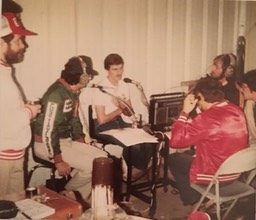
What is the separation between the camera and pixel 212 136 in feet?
5.66

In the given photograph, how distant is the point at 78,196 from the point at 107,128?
0.32 metres

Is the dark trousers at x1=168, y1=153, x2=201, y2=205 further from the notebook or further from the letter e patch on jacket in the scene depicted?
the notebook

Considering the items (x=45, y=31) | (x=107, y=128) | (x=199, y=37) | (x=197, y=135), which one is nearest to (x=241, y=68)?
(x=199, y=37)

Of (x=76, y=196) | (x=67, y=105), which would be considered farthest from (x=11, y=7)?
(x=76, y=196)

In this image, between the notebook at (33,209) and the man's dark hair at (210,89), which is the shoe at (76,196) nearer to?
the notebook at (33,209)

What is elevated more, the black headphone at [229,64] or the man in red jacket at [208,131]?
the black headphone at [229,64]

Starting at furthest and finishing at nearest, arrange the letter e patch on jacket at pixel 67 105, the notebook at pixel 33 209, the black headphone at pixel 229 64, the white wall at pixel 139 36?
the black headphone at pixel 229 64, the letter e patch on jacket at pixel 67 105, the white wall at pixel 139 36, the notebook at pixel 33 209

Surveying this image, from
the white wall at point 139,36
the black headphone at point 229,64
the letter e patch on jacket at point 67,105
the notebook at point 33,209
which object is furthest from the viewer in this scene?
the black headphone at point 229,64

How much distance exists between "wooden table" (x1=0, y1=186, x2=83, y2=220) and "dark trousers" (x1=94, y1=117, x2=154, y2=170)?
330mm

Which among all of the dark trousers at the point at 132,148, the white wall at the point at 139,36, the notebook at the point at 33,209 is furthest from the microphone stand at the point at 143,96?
the notebook at the point at 33,209

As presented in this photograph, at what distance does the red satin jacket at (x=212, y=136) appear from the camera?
1.72m

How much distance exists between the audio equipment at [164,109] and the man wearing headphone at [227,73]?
0.60ft

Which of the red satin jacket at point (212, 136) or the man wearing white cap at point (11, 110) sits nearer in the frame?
the man wearing white cap at point (11, 110)

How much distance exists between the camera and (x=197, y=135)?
1.73m
